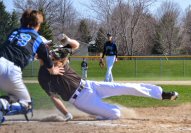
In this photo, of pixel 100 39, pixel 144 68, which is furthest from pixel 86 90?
pixel 100 39

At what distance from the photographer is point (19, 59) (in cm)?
622

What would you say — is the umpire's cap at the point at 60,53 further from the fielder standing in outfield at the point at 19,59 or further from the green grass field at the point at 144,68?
the green grass field at the point at 144,68

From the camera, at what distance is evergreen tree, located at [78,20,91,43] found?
7131cm

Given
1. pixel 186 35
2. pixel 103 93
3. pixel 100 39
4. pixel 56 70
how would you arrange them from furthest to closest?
pixel 186 35 → pixel 100 39 → pixel 103 93 → pixel 56 70

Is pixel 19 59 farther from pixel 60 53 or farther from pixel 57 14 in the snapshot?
pixel 57 14

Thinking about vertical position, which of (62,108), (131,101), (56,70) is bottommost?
(131,101)

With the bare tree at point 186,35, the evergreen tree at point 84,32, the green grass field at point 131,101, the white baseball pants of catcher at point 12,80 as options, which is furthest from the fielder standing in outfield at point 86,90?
the evergreen tree at point 84,32

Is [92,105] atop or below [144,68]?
atop

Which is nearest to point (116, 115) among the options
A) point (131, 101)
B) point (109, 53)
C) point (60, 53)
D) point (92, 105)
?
point (92, 105)

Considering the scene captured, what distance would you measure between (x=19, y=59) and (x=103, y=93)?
2.09 meters

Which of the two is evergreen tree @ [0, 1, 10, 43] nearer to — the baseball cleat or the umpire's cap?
the umpire's cap

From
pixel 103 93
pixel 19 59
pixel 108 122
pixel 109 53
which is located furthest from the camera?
pixel 109 53

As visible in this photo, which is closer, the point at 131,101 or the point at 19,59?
the point at 19,59

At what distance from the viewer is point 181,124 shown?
748cm
